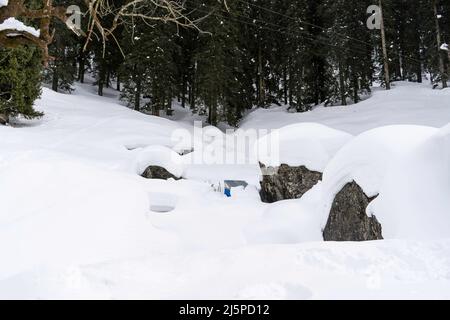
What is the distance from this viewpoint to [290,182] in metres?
9.06

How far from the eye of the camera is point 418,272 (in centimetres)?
252

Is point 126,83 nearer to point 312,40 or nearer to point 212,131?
point 212,131

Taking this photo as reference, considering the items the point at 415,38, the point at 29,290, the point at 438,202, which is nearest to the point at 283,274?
the point at 29,290

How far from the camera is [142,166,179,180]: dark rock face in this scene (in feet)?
36.2

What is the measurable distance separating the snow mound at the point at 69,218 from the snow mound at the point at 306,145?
376 centimetres

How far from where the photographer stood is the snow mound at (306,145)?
8.75 m

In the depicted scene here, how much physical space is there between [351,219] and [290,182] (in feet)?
11.7

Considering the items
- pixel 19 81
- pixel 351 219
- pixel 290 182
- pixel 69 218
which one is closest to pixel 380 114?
pixel 290 182

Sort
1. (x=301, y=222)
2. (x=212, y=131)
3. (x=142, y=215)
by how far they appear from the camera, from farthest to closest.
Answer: (x=212, y=131), (x=142, y=215), (x=301, y=222)

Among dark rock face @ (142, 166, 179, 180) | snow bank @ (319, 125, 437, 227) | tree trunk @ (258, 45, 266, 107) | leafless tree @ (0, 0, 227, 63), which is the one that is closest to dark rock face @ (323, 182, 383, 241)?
snow bank @ (319, 125, 437, 227)

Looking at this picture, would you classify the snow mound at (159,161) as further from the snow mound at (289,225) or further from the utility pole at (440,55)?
the utility pole at (440,55)

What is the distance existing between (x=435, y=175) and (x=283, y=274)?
2873mm

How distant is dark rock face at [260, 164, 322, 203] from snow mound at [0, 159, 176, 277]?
3.48 metres

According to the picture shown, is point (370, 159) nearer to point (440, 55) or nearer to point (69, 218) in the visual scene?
point (69, 218)
